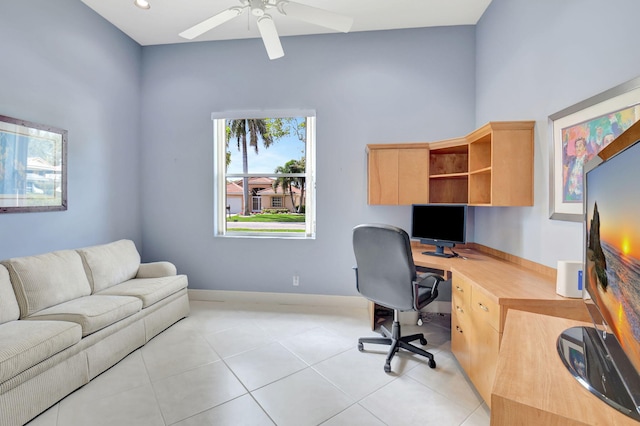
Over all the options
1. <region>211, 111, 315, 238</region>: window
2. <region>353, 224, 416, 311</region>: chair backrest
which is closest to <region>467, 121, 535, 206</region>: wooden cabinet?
<region>353, 224, 416, 311</region>: chair backrest

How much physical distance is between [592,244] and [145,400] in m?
2.50

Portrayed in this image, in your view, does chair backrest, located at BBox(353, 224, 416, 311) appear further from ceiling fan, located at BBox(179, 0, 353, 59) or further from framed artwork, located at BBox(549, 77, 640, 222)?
ceiling fan, located at BBox(179, 0, 353, 59)

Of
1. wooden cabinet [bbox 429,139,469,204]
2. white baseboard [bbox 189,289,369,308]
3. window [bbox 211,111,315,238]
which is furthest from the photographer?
window [bbox 211,111,315,238]

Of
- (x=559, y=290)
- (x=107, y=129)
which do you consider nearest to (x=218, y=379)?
(x=559, y=290)

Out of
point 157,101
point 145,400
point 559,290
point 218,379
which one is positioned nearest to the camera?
point 559,290

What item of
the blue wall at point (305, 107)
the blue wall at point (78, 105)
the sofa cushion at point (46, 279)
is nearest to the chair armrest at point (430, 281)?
→ the blue wall at point (305, 107)

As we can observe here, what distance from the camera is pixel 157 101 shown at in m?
3.67

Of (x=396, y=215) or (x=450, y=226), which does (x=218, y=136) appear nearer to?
(x=396, y=215)

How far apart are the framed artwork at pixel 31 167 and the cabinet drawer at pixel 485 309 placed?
11.8 ft

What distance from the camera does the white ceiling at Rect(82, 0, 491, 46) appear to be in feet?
9.34

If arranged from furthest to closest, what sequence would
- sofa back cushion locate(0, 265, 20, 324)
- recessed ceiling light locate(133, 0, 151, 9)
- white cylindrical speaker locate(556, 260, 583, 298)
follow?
1. recessed ceiling light locate(133, 0, 151, 9)
2. sofa back cushion locate(0, 265, 20, 324)
3. white cylindrical speaker locate(556, 260, 583, 298)

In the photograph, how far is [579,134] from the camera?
172cm

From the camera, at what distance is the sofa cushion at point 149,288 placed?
2.58 metres

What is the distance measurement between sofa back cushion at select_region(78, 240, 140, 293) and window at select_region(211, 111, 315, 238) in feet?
3.21
